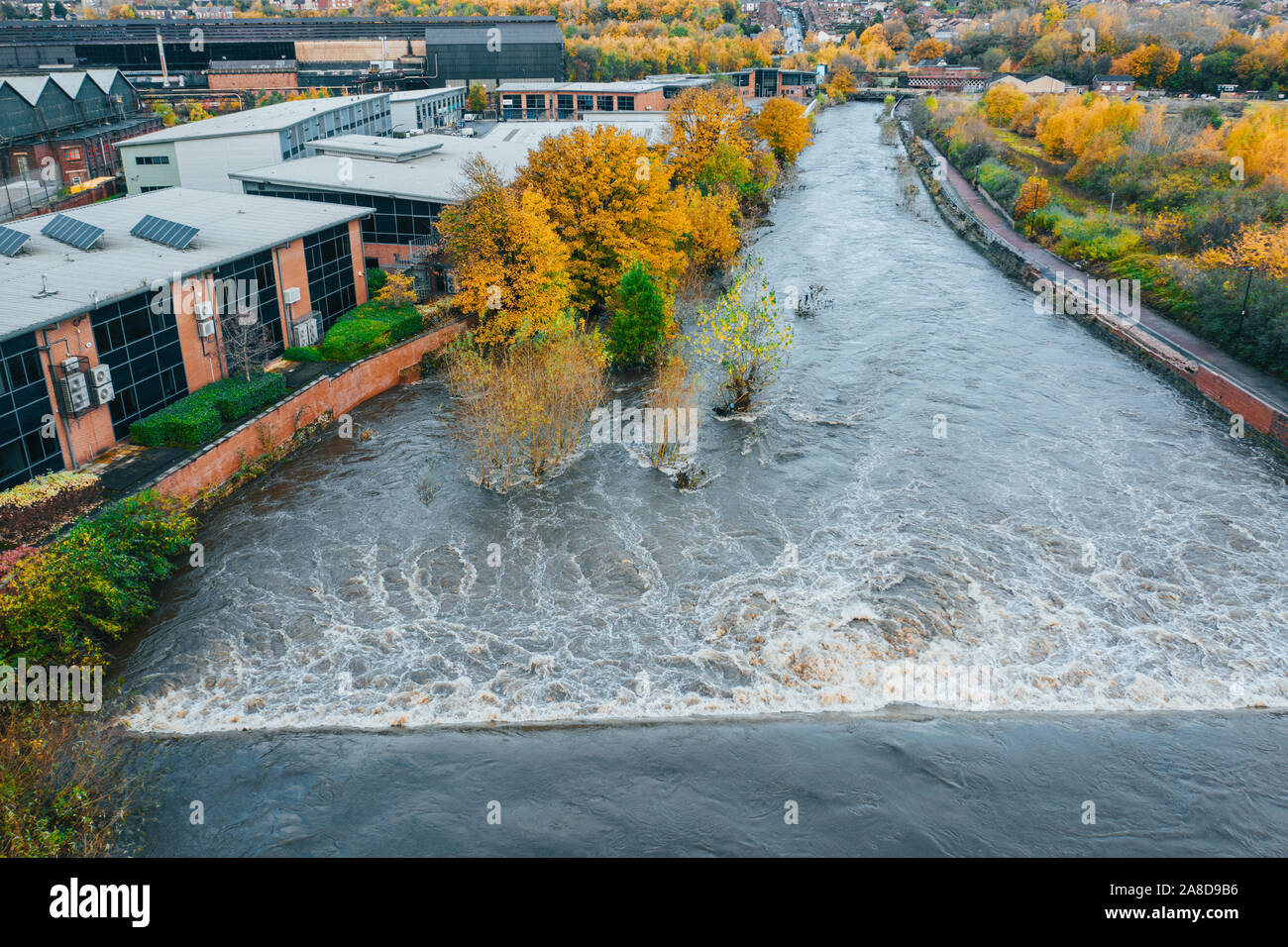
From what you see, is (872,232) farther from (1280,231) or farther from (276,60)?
(276,60)

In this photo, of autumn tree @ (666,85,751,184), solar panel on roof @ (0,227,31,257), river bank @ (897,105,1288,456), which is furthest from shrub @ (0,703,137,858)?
autumn tree @ (666,85,751,184)

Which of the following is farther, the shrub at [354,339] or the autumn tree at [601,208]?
the autumn tree at [601,208]

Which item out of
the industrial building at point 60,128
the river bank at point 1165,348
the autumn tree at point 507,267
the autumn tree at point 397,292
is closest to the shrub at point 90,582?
the autumn tree at point 507,267

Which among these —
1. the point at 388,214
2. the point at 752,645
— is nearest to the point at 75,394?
the point at 752,645

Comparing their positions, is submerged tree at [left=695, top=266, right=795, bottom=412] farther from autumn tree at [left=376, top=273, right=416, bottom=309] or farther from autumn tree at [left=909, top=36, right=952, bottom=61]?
autumn tree at [left=909, top=36, right=952, bottom=61]

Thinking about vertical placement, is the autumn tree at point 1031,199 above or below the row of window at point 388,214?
below

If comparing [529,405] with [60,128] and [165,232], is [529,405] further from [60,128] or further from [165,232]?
[60,128]

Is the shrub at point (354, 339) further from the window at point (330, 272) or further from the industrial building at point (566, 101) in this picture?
the industrial building at point (566, 101)
